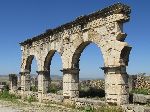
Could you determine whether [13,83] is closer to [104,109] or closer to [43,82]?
[43,82]

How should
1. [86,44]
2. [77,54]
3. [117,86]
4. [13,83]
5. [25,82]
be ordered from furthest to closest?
1. [13,83]
2. [25,82]
3. [77,54]
4. [86,44]
5. [117,86]

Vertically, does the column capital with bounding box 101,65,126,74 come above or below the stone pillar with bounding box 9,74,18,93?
above

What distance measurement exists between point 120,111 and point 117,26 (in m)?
3.38

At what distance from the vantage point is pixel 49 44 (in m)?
18.7

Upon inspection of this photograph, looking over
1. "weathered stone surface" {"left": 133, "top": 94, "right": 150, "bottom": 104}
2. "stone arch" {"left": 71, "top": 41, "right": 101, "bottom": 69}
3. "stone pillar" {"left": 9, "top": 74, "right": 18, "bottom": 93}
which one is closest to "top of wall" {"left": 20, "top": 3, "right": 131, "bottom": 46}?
"stone arch" {"left": 71, "top": 41, "right": 101, "bottom": 69}

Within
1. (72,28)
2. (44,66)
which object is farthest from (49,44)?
(72,28)

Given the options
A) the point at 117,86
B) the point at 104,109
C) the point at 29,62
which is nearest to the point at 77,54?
the point at 117,86

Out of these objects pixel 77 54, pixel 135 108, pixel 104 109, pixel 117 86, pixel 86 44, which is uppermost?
pixel 86 44

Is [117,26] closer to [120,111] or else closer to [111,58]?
[111,58]

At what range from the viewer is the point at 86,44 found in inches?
610

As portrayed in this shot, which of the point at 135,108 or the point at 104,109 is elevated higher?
the point at 135,108

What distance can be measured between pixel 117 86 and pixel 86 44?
11.1ft

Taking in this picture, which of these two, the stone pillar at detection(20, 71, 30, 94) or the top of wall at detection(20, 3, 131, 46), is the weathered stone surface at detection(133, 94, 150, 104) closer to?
the top of wall at detection(20, 3, 131, 46)

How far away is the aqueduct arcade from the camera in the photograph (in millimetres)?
12883
